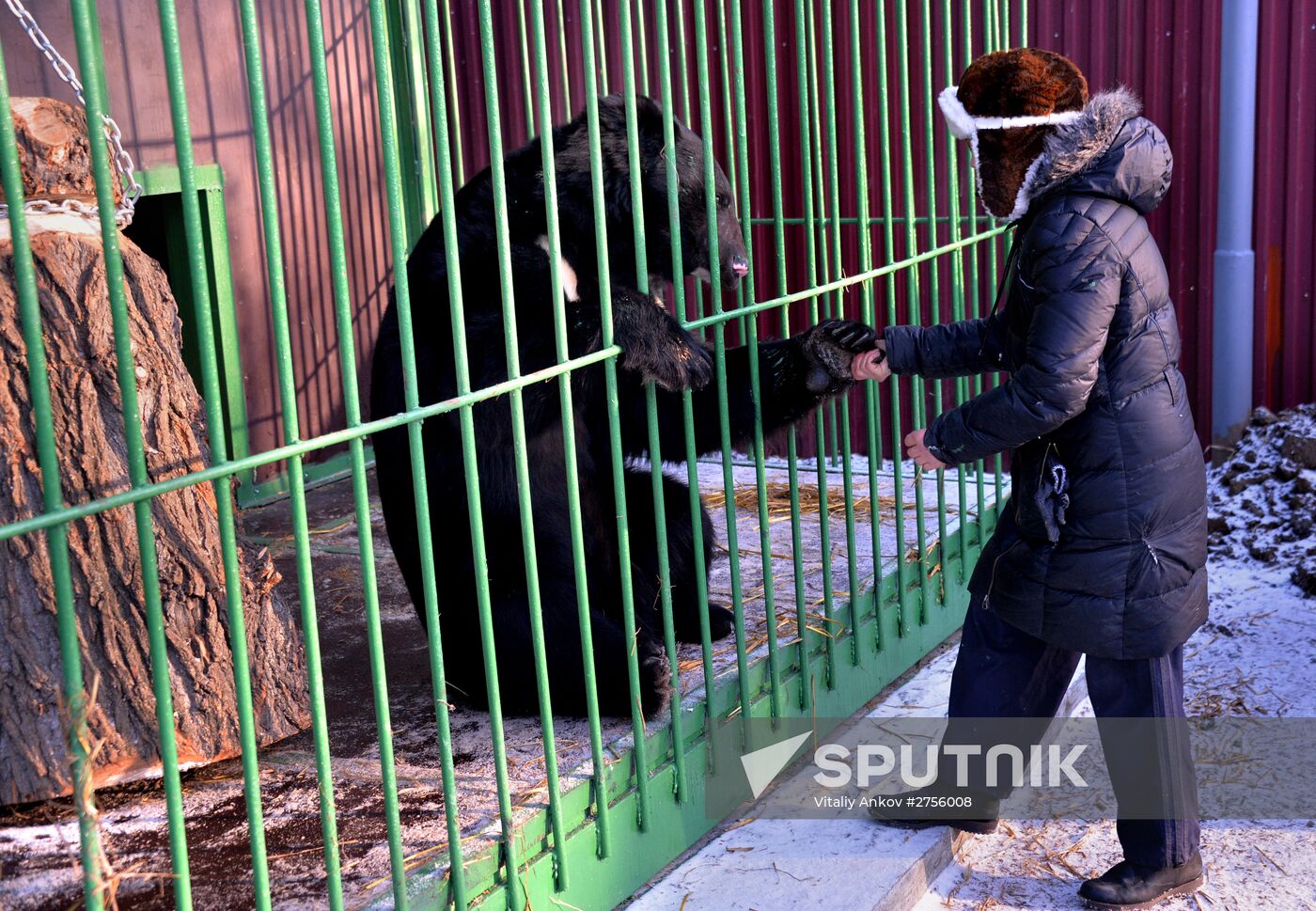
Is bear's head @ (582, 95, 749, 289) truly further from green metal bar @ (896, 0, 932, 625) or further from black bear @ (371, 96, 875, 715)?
green metal bar @ (896, 0, 932, 625)

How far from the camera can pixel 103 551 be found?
3.05 m

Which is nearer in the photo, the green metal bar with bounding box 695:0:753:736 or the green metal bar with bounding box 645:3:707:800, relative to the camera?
the green metal bar with bounding box 645:3:707:800

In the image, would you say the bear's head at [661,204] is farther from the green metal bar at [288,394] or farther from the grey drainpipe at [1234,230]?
the grey drainpipe at [1234,230]

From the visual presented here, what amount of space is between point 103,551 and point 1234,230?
547 cm

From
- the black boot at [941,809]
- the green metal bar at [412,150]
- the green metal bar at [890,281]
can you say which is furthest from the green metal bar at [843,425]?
the green metal bar at [412,150]

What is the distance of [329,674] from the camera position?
3938mm

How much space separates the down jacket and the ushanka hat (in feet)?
0.15

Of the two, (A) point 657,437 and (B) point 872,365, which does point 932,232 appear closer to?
(B) point 872,365

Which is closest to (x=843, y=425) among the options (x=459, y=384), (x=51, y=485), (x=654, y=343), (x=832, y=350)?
(x=832, y=350)

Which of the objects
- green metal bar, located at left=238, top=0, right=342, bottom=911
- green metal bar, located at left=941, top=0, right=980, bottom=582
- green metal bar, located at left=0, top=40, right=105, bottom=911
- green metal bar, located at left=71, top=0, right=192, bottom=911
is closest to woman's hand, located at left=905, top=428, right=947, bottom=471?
green metal bar, located at left=941, top=0, right=980, bottom=582

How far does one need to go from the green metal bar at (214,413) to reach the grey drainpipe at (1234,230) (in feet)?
18.4

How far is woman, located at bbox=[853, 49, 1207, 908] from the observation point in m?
2.89

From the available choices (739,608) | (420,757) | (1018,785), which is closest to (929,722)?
(1018,785)

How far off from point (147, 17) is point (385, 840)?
424 cm
